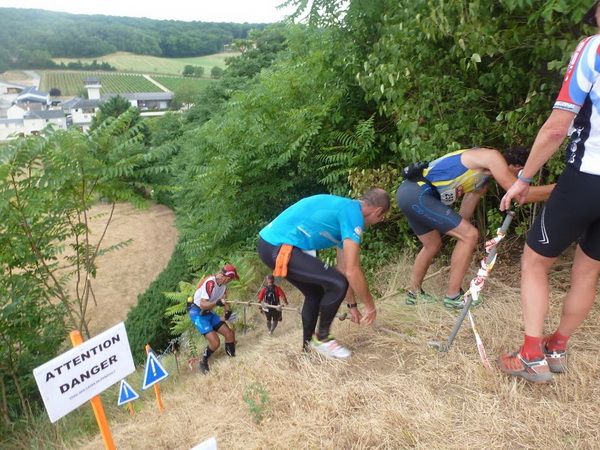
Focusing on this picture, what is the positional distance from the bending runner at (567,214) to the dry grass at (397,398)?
209 millimetres

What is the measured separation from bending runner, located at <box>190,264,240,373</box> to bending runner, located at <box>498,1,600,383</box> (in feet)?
14.1

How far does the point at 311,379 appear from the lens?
3629mm

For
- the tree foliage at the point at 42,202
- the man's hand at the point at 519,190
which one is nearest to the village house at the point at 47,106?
the tree foliage at the point at 42,202

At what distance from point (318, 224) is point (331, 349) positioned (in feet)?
3.69

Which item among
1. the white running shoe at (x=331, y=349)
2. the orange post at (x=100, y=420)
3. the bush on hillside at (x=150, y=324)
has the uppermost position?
the orange post at (x=100, y=420)

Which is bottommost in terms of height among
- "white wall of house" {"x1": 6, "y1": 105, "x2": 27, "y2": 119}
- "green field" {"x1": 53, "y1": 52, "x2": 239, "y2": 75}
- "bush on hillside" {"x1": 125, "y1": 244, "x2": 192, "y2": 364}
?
"bush on hillside" {"x1": 125, "y1": 244, "x2": 192, "y2": 364}

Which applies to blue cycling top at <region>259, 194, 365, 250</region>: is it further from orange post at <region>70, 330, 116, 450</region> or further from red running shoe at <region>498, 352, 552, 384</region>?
orange post at <region>70, 330, 116, 450</region>

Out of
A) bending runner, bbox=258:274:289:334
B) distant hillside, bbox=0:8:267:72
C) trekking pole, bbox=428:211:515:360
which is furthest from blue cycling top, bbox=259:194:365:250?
distant hillside, bbox=0:8:267:72

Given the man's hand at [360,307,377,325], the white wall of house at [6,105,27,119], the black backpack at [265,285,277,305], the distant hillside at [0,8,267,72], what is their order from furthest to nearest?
the distant hillside at [0,8,267,72]
the white wall of house at [6,105,27,119]
the black backpack at [265,285,277,305]
the man's hand at [360,307,377,325]

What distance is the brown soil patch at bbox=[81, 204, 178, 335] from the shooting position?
1541 cm

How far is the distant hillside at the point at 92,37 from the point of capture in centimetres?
10544

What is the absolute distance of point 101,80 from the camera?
102625 millimetres

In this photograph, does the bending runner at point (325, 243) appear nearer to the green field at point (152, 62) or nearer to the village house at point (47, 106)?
the village house at point (47, 106)

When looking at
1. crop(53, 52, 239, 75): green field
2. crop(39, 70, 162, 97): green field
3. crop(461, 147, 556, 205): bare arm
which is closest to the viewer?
crop(461, 147, 556, 205): bare arm
